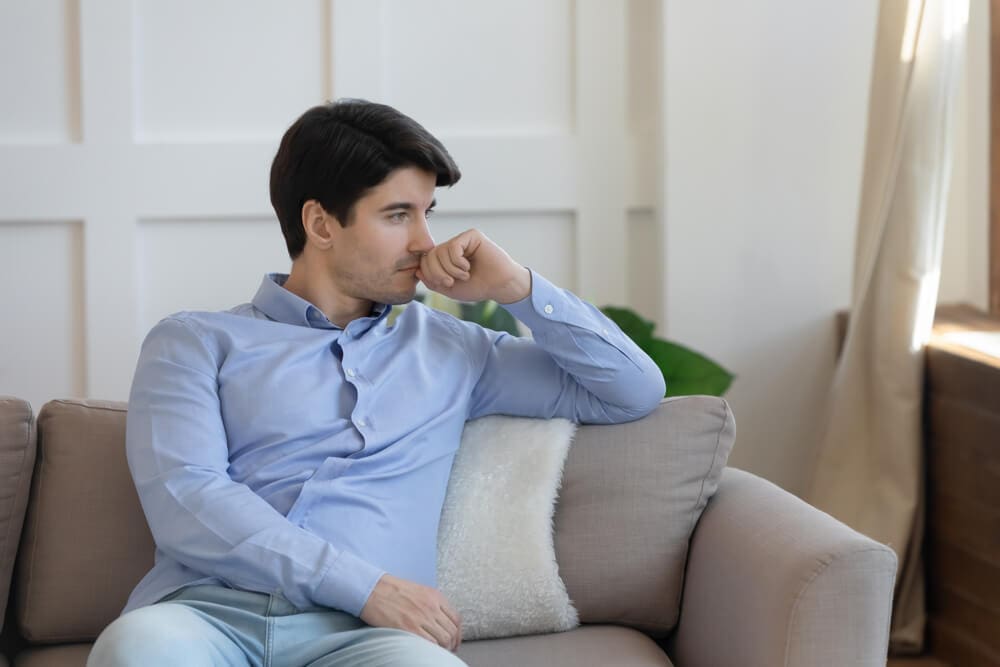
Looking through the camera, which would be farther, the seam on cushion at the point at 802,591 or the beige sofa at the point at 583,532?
the beige sofa at the point at 583,532

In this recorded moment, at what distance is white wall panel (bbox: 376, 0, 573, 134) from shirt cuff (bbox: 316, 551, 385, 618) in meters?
1.62

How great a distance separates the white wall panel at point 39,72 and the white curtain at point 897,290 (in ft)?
6.10

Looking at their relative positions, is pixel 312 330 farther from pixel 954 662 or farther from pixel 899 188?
pixel 954 662

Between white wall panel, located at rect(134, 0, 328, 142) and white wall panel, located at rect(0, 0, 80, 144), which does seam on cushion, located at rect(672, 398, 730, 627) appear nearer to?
white wall panel, located at rect(134, 0, 328, 142)

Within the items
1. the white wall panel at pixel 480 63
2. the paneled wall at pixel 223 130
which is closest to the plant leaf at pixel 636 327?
the paneled wall at pixel 223 130

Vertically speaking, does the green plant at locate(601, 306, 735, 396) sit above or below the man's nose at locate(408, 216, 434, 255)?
below

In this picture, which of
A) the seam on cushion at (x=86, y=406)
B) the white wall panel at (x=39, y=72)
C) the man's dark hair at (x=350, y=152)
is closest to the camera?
the man's dark hair at (x=350, y=152)

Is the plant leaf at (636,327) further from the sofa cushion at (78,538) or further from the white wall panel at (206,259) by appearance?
the sofa cushion at (78,538)

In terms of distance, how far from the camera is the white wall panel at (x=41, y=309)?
2818 mm

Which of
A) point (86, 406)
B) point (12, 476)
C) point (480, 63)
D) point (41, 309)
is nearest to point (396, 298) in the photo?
point (86, 406)

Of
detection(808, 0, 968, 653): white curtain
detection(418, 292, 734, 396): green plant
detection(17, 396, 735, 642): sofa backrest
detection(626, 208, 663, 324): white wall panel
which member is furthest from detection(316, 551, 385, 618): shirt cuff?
detection(626, 208, 663, 324): white wall panel

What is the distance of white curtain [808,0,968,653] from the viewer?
7.80ft

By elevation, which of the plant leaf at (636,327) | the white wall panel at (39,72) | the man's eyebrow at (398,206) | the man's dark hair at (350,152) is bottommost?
the plant leaf at (636,327)

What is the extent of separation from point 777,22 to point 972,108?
19.3 inches
